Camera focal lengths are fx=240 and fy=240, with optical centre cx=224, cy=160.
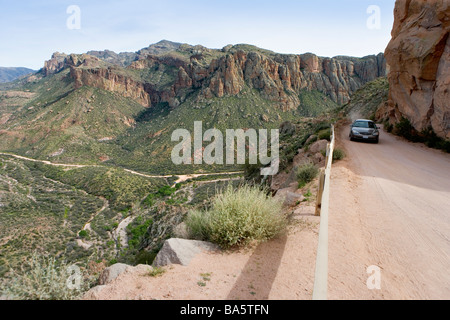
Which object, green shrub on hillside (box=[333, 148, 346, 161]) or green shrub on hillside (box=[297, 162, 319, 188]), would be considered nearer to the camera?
green shrub on hillside (box=[297, 162, 319, 188])

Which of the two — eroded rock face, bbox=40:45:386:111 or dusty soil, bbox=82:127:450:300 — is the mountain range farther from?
dusty soil, bbox=82:127:450:300

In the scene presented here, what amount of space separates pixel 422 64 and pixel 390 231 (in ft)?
47.1

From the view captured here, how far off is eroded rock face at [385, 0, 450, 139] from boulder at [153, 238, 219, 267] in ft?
49.0

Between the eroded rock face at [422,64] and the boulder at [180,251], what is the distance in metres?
14.9

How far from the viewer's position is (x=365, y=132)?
1509 cm

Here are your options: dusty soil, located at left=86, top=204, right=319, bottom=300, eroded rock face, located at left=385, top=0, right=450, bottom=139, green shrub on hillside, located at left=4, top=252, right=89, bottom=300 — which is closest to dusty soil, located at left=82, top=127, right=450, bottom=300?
dusty soil, located at left=86, top=204, right=319, bottom=300

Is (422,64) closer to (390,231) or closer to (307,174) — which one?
(307,174)

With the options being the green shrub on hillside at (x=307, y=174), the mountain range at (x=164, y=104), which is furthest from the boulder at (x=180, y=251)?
the mountain range at (x=164, y=104)

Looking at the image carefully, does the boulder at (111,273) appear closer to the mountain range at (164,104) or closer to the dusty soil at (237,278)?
the dusty soil at (237,278)

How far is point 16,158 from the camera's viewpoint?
6762 cm

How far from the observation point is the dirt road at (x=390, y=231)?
11.0 feet

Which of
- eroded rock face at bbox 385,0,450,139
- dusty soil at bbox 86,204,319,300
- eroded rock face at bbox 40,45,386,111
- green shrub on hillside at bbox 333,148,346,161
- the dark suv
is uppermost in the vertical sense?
eroded rock face at bbox 40,45,386,111

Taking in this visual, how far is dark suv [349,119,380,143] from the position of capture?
14.9m

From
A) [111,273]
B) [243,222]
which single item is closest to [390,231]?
[243,222]
